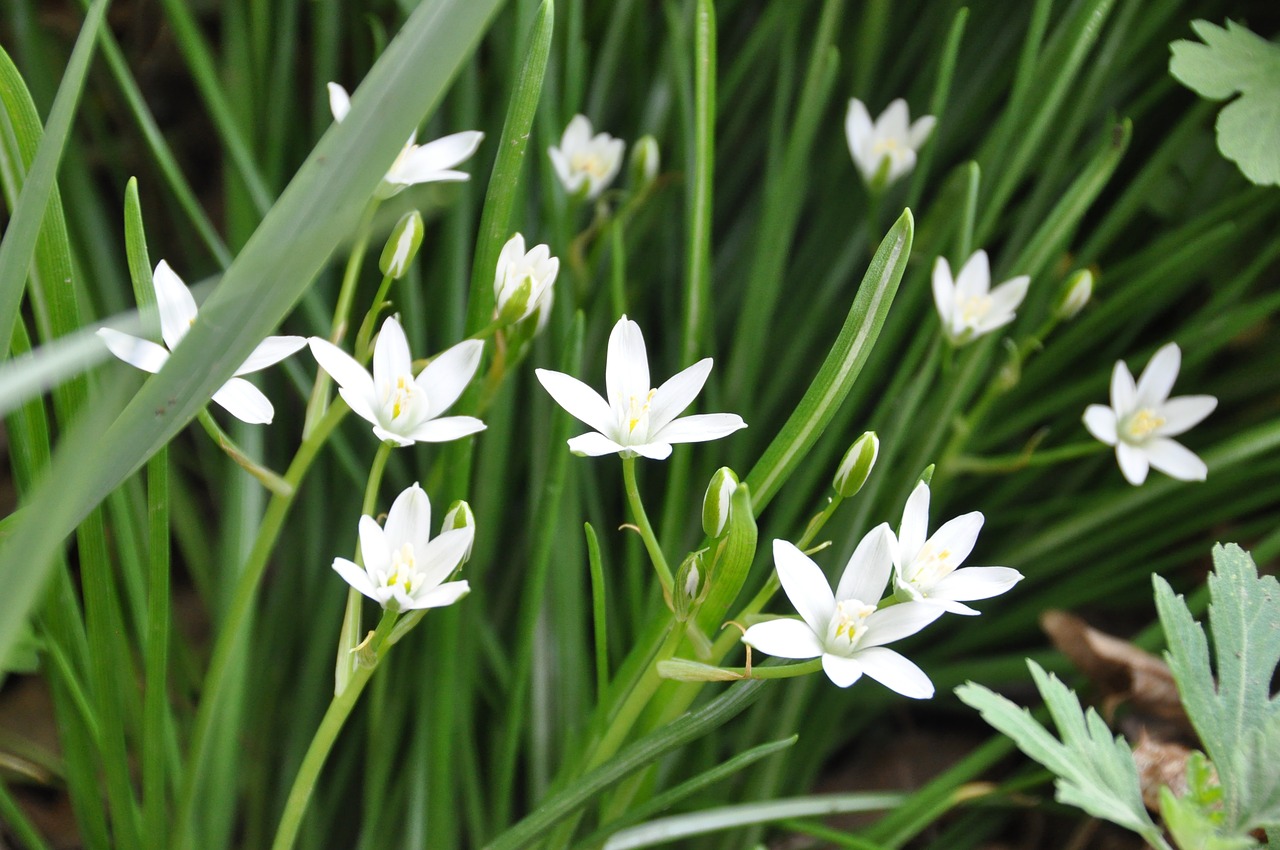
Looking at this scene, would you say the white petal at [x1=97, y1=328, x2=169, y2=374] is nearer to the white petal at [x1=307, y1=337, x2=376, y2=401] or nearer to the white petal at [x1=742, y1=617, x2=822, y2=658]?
the white petal at [x1=307, y1=337, x2=376, y2=401]

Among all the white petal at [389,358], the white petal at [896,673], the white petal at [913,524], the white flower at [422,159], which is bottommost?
the white petal at [896,673]

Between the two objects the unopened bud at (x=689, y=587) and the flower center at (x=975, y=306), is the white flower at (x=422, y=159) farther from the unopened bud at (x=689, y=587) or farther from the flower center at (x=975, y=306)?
the flower center at (x=975, y=306)

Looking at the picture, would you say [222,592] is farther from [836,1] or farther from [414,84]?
[836,1]

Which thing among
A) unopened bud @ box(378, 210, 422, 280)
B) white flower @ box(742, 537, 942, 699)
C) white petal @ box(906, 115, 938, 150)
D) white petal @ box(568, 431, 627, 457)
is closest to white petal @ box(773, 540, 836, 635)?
white flower @ box(742, 537, 942, 699)

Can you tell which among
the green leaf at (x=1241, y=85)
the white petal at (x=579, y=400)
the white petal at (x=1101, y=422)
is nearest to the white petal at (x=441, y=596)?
the white petal at (x=579, y=400)

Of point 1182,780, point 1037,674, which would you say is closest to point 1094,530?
point 1182,780

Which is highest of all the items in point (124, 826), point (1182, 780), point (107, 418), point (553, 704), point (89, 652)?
point (107, 418)
